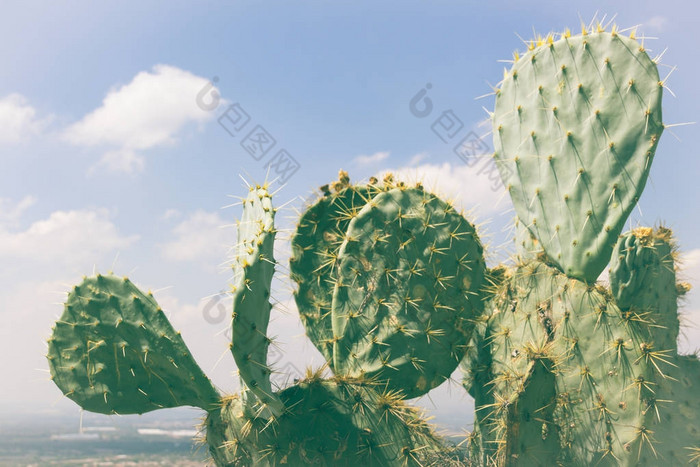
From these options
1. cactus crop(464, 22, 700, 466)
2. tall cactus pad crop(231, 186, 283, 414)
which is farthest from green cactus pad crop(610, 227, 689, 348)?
tall cactus pad crop(231, 186, 283, 414)

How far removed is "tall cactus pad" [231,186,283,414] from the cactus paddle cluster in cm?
6

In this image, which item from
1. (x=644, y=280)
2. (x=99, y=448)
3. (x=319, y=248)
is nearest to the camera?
(x=644, y=280)

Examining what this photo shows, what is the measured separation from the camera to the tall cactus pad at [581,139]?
2426 millimetres

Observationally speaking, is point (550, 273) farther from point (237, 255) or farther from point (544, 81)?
point (237, 255)

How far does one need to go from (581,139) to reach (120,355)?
217 cm

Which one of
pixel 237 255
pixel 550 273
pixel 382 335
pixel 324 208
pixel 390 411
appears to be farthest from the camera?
pixel 324 208

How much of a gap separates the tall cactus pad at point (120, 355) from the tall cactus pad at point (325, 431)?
205 millimetres

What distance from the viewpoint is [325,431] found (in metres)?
2.12

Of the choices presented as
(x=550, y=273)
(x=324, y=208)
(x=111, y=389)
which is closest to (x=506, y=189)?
(x=550, y=273)

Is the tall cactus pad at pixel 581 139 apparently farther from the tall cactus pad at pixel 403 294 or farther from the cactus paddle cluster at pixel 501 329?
the tall cactus pad at pixel 403 294

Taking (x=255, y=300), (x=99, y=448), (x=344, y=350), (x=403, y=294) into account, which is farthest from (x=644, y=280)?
(x=99, y=448)

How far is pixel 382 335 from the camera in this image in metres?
2.33

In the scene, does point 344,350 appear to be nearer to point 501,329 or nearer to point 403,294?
point 403,294

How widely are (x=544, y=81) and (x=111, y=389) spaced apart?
232 cm
